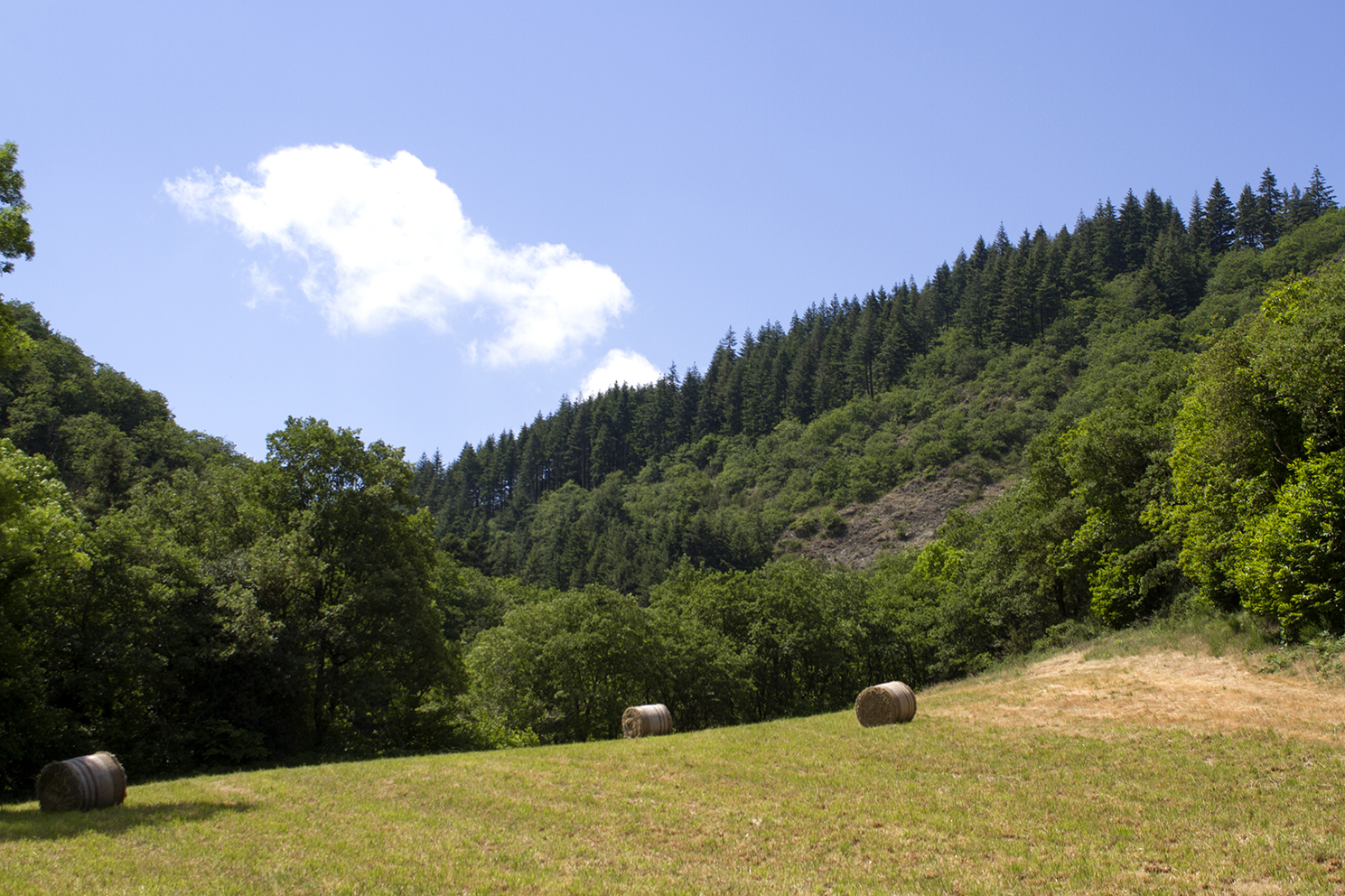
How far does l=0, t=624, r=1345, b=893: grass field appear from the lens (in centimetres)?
878

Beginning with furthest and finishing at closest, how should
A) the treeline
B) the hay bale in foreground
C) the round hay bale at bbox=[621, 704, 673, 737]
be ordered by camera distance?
the treeline
the round hay bale at bbox=[621, 704, 673, 737]
the hay bale in foreground

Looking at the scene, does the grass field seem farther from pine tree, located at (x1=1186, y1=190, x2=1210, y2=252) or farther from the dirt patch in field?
pine tree, located at (x1=1186, y1=190, x2=1210, y2=252)

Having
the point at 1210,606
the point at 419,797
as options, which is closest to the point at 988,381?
the point at 1210,606

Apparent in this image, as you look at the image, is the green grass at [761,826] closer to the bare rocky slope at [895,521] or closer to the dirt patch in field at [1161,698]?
the dirt patch in field at [1161,698]

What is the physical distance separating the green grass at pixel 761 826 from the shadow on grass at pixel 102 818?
60 mm

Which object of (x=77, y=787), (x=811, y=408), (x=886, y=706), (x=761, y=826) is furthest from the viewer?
(x=811, y=408)

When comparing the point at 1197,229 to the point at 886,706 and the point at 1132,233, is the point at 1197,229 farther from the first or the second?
the point at 886,706

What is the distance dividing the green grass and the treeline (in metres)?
78.6

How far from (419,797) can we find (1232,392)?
86.5 feet

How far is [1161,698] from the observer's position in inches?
801

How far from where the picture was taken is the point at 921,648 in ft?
172

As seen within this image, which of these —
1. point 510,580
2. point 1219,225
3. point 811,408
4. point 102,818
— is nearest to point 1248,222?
point 1219,225

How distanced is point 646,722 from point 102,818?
1455 centimetres

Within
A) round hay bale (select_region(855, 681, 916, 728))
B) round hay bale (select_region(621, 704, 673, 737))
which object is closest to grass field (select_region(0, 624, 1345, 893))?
round hay bale (select_region(855, 681, 916, 728))
